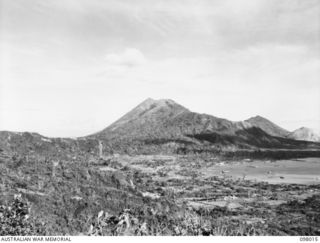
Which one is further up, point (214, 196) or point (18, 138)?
point (18, 138)

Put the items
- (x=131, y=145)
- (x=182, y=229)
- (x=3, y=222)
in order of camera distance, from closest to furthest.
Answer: (x=3, y=222), (x=182, y=229), (x=131, y=145)

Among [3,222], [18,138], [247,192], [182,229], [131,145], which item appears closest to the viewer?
[3,222]

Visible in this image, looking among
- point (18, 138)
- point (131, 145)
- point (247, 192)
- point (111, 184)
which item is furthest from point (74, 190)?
point (131, 145)

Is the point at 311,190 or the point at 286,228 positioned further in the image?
the point at 311,190

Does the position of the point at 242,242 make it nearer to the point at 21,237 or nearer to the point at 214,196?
the point at 21,237

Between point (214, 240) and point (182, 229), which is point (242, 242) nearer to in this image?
point (214, 240)

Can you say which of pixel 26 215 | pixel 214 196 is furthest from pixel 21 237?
pixel 214 196

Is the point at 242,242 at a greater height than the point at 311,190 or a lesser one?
greater

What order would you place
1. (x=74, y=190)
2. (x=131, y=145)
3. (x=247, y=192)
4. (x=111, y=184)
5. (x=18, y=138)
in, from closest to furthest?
(x=74, y=190) → (x=111, y=184) → (x=247, y=192) → (x=18, y=138) → (x=131, y=145)

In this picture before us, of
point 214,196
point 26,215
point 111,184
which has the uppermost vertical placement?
point 26,215
